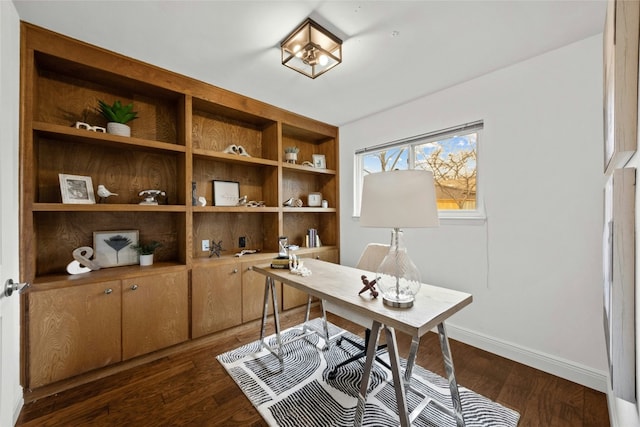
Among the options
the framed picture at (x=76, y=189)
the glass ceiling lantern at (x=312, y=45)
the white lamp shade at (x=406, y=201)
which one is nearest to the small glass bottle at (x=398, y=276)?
the white lamp shade at (x=406, y=201)

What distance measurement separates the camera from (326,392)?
1671 mm

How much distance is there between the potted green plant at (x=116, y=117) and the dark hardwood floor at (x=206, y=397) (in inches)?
73.9

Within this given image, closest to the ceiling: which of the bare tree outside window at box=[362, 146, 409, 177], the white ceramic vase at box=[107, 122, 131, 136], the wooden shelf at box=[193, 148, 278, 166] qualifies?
the white ceramic vase at box=[107, 122, 131, 136]

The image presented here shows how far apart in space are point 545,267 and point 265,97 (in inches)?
114

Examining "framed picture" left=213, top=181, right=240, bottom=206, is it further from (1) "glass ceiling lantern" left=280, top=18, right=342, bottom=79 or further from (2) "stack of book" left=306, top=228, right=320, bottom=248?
(1) "glass ceiling lantern" left=280, top=18, right=342, bottom=79

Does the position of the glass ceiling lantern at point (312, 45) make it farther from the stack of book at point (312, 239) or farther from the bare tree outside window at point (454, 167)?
the stack of book at point (312, 239)

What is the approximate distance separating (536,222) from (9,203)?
3.46 metres

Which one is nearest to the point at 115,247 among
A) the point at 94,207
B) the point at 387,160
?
the point at 94,207

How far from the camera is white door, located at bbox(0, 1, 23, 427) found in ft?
3.44

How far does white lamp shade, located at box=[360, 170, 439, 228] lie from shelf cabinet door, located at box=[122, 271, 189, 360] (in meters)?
1.87

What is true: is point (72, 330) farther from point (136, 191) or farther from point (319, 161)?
point (319, 161)

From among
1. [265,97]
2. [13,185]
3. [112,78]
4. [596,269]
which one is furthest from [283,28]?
[596,269]

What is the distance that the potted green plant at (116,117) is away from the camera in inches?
78.3

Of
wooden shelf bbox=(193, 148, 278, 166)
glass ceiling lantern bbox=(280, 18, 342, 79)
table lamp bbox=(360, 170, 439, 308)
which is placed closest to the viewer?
table lamp bbox=(360, 170, 439, 308)
